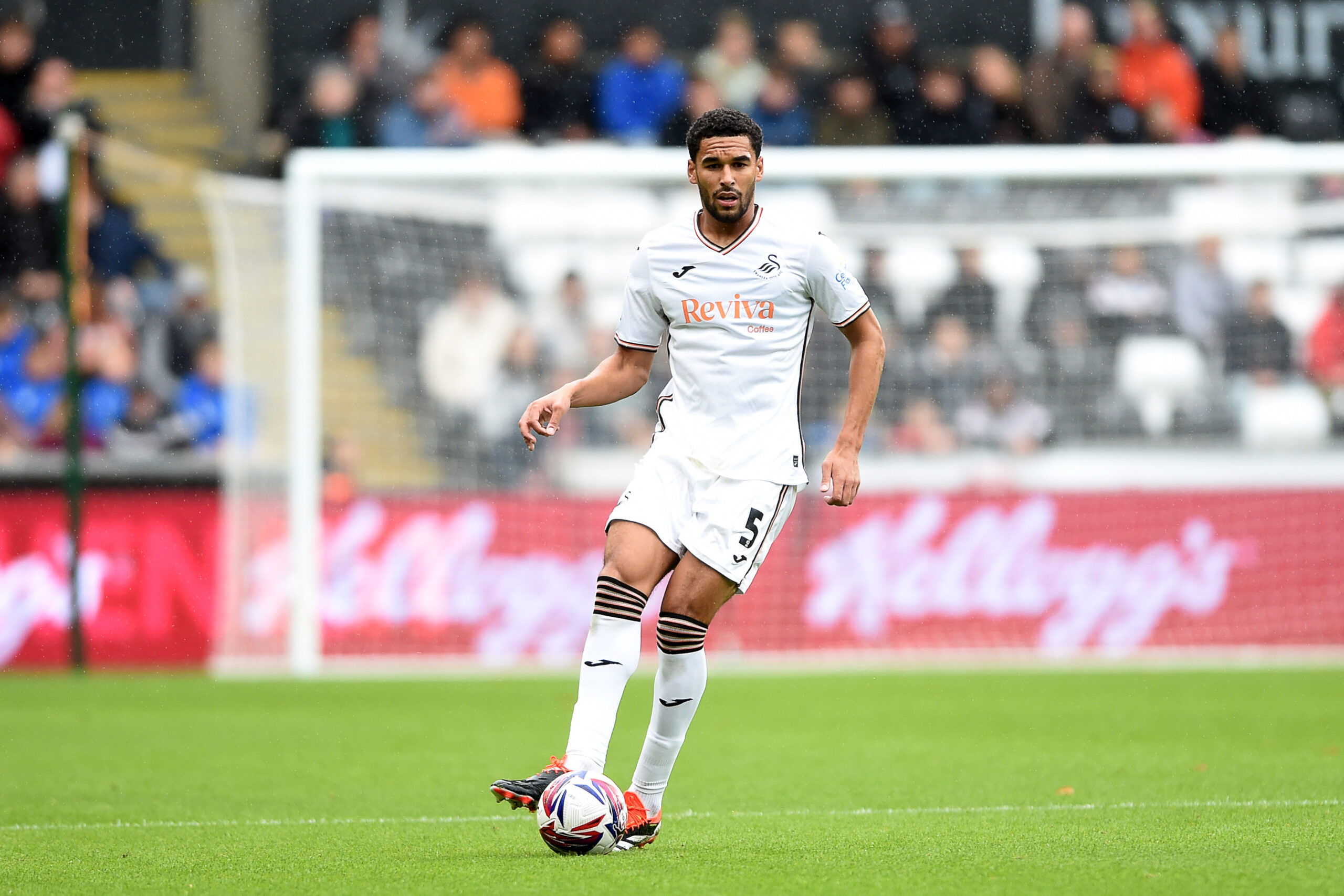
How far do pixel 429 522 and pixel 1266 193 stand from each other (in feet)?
22.8

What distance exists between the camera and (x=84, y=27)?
745 inches

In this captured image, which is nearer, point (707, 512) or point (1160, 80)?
point (707, 512)

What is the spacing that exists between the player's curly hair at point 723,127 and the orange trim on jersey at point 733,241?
267 mm

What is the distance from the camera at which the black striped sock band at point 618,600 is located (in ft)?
17.7

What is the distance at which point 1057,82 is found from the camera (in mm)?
16766

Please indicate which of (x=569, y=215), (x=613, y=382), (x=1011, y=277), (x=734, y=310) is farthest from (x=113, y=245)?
(x=734, y=310)

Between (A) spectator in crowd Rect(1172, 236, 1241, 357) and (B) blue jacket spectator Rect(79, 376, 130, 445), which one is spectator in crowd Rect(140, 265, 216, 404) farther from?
(A) spectator in crowd Rect(1172, 236, 1241, 357)

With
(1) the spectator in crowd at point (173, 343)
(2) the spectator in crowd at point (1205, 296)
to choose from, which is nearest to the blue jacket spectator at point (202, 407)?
(1) the spectator in crowd at point (173, 343)

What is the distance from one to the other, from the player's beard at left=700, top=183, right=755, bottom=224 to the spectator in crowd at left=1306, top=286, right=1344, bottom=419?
9328 millimetres

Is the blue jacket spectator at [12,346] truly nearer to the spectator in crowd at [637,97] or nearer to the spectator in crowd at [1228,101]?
the spectator in crowd at [637,97]

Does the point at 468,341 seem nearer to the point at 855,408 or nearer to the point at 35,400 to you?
the point at 35,400

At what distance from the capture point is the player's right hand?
17.9ft

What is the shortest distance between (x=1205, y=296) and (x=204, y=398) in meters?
8.02

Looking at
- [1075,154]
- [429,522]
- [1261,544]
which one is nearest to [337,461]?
[429,522]
